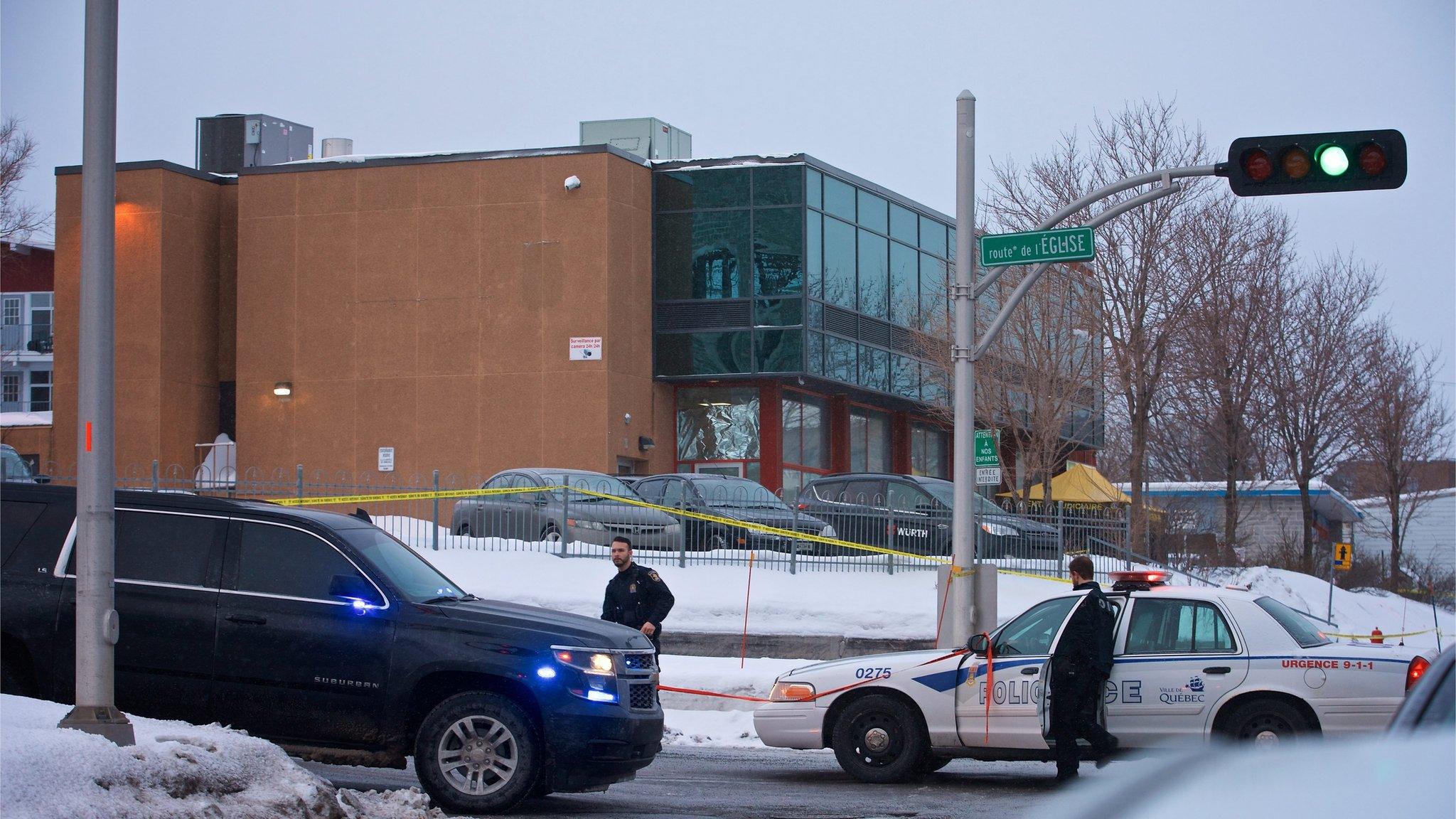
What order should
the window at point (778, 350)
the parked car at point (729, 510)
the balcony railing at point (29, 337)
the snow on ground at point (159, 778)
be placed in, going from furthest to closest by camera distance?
the balcony railing at point (29, 337), the window at point (778, 350), the parked car at point (729, 510), the snow on ground at point (159, 778)

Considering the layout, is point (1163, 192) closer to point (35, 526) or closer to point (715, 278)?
point (35, 526)

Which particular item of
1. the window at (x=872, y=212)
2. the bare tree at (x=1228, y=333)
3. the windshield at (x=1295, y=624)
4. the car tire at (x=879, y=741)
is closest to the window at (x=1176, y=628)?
the windshield at (x=1295, y=624)

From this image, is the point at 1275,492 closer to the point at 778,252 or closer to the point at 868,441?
the point at 868,441

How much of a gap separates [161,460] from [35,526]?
27664 millimetres

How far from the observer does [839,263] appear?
119ft

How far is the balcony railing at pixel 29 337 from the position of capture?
59531 mm

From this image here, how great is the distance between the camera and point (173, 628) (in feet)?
29.3

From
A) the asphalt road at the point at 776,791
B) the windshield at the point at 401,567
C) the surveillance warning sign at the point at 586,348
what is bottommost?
the asphalt road at the point at 776,791

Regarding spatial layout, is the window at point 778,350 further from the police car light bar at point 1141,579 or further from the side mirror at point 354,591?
the side mirror at point 354,591

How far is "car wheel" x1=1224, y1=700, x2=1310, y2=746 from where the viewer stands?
9945 millimetres

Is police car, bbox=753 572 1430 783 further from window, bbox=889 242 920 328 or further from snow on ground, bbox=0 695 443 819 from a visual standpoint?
window, bbox=889 242 920 328

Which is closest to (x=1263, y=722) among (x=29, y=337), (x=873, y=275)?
(x=873, y=275)

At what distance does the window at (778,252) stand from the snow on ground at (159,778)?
27276mm

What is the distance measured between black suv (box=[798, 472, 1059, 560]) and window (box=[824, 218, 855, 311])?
11.9m
